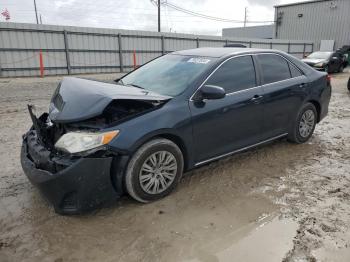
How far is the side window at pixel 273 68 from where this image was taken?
4.37 m

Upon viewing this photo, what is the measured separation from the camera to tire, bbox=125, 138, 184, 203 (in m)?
3.07

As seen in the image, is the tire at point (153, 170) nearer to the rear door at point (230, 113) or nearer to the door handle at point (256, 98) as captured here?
the rear door at point (230, 113)

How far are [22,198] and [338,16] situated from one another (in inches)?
1371

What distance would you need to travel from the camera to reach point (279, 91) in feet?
14.5

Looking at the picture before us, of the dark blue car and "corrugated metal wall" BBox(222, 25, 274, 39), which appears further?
"corrugated metal wall" BBox(222, 25, 274, 39)

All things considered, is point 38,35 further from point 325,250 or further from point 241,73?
point 325,250

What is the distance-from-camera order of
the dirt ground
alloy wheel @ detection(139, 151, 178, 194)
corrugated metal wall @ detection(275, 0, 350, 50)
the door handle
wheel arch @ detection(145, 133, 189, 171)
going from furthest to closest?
1. corrugated metal wall @ detection(275, 0, 350, 50)
2. the door handle
3. wheel arch @ detection(145, 133, 189, 171)
4. alloy wheel @ detection(139, 151, 178, 194)
5. the dirt ground

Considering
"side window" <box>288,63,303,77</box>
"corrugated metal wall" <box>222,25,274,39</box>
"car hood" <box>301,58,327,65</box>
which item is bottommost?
"car hood" <box>301,58,327,65</box>

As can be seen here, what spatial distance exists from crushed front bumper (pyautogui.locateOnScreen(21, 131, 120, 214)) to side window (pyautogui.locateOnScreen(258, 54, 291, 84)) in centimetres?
259

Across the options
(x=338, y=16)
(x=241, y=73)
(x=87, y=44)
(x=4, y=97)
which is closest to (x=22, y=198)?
(x=241, y=73)

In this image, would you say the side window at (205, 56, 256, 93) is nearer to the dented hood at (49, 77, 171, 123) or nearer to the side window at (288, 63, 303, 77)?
the dented hood at (49, 77, 171, 123)

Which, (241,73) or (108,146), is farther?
(241,73)

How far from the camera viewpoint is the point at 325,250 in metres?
2.56

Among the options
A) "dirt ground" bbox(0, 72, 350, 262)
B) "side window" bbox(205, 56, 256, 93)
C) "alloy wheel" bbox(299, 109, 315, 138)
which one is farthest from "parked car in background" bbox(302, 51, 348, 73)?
"side window" bbox(205, 56, 256, 93)
